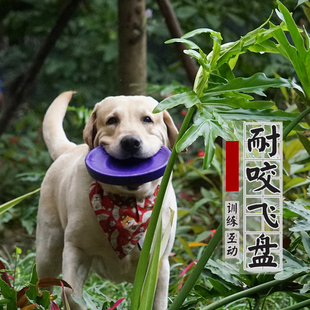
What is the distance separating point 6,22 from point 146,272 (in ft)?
20.1

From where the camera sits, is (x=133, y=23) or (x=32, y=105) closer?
(x=133, y=23)

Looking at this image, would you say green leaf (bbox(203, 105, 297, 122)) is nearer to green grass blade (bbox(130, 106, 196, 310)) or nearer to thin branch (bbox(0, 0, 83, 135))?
green grass blade (bbox(130, 106, 196, 310))

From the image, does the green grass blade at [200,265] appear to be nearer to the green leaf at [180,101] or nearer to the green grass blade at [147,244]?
the green grass blade at [147,244]

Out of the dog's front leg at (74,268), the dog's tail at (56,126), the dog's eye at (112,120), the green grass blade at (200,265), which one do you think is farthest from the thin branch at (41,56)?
the green grass blade at (200,265)

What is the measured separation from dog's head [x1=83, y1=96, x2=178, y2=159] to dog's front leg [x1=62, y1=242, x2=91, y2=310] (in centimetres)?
46

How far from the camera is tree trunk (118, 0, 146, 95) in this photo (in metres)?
3.89

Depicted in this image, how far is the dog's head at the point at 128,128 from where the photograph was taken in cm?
199

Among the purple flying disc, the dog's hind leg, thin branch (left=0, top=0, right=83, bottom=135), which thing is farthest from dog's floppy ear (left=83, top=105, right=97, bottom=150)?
thin branch (left=0, top=0, right=83, bottom=135)

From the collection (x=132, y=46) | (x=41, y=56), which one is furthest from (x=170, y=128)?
(x=41, y=56)

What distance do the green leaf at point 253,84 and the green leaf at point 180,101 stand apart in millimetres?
89

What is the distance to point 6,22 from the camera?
702 centimetres

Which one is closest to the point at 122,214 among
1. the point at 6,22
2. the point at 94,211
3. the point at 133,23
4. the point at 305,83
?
the point at 94,211

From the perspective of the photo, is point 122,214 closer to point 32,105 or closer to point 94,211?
point 94,211

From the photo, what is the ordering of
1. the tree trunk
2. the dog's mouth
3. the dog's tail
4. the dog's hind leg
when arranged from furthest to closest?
the tree trunk
the dog's tail
the dog's hind leg
the dog's mouth
